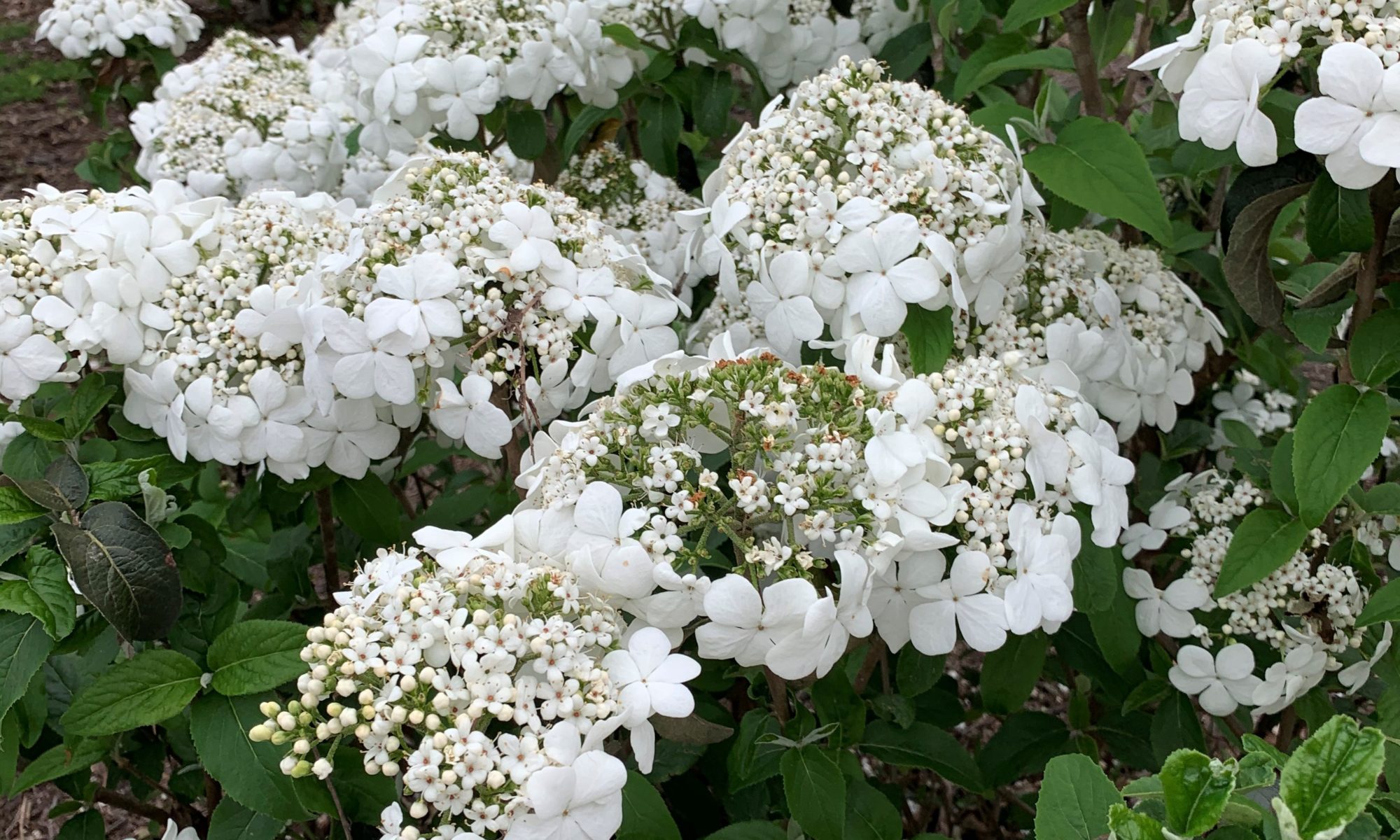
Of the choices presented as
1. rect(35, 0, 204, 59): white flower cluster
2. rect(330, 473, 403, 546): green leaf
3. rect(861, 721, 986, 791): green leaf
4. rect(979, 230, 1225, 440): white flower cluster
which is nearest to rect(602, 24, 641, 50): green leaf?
rect(979, 230, 1225, 440): white flower cluster

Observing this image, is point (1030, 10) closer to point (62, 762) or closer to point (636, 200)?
point (636, 200)

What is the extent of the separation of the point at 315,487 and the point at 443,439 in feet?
0.91

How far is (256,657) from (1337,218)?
6.17 feet

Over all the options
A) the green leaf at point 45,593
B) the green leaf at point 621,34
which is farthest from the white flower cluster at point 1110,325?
the green leaf at point 45,593

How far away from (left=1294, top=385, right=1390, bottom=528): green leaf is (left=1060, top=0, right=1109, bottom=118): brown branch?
1040mm

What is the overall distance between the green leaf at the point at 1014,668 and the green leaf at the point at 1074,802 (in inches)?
37.7

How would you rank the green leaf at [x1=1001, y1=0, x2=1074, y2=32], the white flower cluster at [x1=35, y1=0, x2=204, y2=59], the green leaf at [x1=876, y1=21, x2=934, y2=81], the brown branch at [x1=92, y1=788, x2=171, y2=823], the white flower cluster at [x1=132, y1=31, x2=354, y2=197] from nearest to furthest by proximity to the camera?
the green leaf at [x1=1001, y1=0, x2=1074, y2=32], the brown branch at [x1=92, y1=788, x2=171, y2=823], the green leaf at [x1=876, y1=21, x2=934, y2=81], the white flower cluster at [x1=132, y1=31, x2=354, y2=197], the white flower cluster at [x1=35, y1=0, x2=204, y2=59]

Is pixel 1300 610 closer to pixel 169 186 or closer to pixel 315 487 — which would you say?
pixel 315 487

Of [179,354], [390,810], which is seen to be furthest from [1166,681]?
[179,354]

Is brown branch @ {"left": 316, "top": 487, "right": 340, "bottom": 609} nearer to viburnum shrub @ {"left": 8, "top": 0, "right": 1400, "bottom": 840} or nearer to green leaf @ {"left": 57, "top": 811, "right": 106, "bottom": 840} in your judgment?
viburnum shrub @ {"left": 8, "top": 0, "right": 1400, "bottom": 840}

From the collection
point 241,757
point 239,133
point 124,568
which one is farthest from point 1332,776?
point 239,133

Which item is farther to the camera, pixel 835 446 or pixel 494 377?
pixel 494 377

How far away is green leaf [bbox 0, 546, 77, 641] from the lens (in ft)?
5.63

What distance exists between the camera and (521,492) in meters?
2.63
